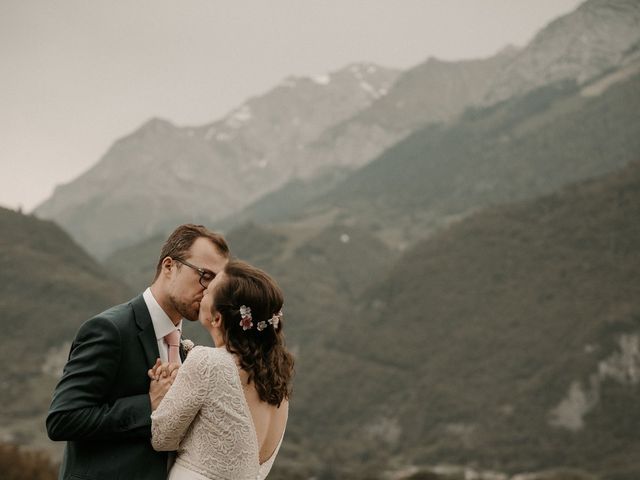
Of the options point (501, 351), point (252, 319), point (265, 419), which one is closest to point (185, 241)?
point (252, 319)

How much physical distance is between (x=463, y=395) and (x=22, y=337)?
58074 mm

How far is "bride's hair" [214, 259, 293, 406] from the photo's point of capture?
4035 millimetres

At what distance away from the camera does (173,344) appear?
4488 millimetres

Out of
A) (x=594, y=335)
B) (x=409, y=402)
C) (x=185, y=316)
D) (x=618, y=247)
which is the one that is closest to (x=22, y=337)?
(x=409, y=402)

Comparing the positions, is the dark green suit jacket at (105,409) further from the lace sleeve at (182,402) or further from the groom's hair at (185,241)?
the groom's hair at (185,241)

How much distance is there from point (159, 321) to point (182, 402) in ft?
1.98

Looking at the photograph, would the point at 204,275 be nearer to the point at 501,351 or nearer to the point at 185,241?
the point at 185,241

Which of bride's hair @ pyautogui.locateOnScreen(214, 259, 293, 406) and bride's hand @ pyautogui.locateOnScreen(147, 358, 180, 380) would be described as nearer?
bride's hair @ pyautogui.locateOnScreen(214, 259, 293, 406)

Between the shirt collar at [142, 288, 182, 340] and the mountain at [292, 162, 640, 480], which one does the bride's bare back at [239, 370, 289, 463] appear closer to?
the shirt collar at [142, 288, 182, 340]

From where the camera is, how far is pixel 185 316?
4387mm

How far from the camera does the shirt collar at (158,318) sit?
4.37 m

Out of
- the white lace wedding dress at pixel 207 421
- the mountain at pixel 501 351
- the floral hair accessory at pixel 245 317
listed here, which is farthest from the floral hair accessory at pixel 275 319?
the mountain at pixel 501 351

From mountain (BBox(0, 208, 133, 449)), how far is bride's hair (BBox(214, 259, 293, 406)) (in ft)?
261

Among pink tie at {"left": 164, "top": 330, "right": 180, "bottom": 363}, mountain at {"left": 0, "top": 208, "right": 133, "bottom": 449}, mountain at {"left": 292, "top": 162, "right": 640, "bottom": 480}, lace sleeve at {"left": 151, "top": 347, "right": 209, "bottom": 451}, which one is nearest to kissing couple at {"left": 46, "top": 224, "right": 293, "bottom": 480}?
lace sleeve at {"left": 151, "top": 347, "right": 209, "bottom": 451}
